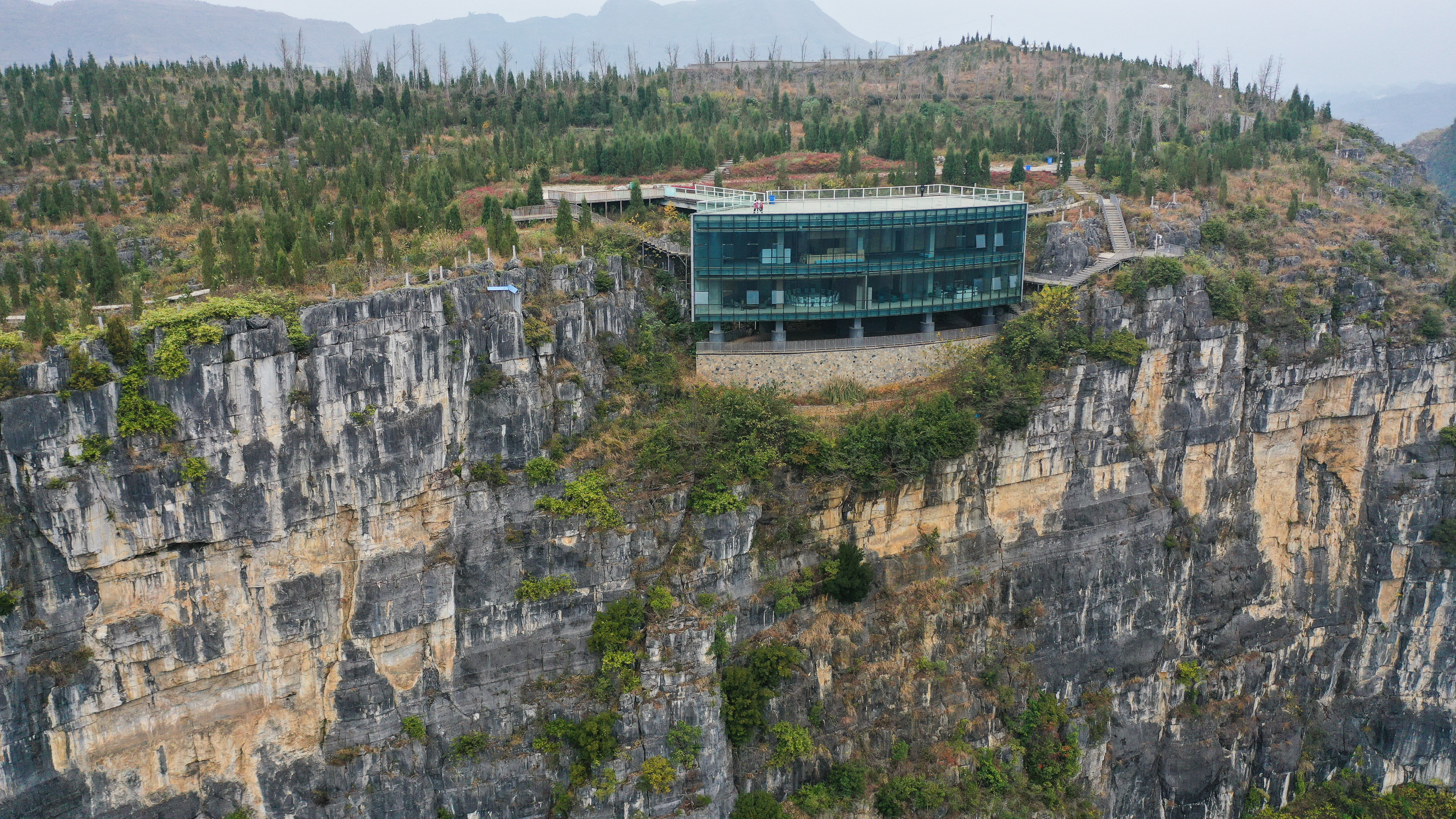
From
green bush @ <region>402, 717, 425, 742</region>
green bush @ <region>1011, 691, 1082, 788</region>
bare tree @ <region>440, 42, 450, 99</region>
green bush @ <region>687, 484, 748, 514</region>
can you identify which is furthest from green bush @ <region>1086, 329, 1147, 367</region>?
bare tree @ <region>440, 42, 450, 99</region>

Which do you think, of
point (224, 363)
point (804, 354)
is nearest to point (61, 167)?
point (224, 363)

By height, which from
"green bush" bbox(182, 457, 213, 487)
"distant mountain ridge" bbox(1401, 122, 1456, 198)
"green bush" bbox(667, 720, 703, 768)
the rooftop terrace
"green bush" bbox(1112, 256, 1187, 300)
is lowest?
"green bush" bbox(667, 720, 703, 768)

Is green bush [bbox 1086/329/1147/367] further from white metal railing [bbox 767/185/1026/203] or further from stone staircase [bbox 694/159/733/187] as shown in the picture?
stone staircase [bbox 694/159/733/187]

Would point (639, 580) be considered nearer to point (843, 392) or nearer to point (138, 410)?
point (843, 392)

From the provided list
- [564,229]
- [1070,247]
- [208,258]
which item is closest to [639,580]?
[564,229]

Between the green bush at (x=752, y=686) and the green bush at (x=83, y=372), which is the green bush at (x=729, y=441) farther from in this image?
the green bush at (x=83, y=372)
